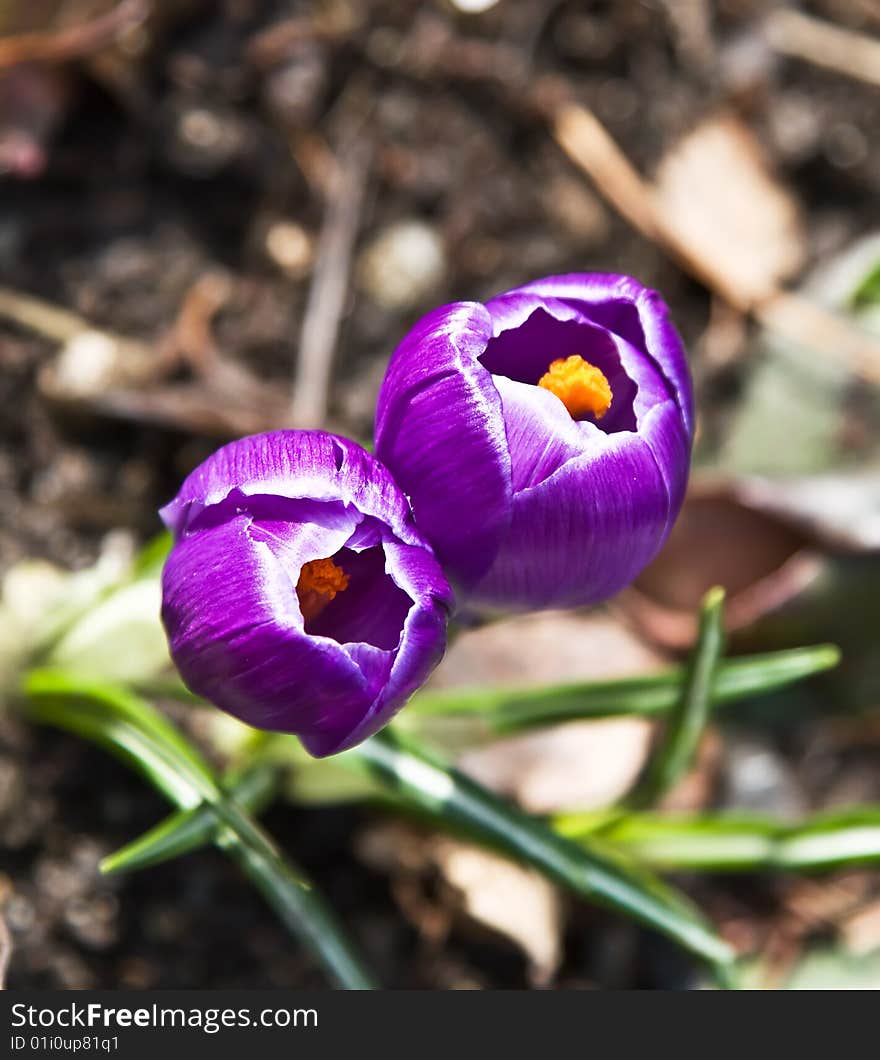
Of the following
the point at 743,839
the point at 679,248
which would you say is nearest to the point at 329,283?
the point at 679,248

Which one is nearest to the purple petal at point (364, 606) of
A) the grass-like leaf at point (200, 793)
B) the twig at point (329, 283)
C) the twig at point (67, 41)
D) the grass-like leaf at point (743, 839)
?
the grass-like leaf at point (200, 793)

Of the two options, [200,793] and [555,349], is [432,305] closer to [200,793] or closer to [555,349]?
[555,349]

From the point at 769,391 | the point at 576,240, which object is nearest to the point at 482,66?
the point at 576,240

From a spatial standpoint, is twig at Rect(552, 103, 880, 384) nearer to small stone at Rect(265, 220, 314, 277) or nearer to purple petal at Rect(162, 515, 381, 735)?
small stone at Rect(265, 220, 314, 277)

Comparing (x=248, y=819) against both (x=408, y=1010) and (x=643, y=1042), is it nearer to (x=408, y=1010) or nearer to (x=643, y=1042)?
(x=408, y=1010)

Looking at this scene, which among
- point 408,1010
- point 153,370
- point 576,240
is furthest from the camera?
point 576,240

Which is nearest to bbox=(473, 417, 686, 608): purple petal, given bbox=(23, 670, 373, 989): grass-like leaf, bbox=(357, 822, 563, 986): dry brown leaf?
bbox=(23, 670, 373, 989): grass-like leaf
